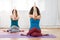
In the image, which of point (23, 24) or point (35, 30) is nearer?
point (35, 30)

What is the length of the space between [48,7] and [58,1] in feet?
1.22

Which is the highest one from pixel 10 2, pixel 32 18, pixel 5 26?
pixel 10 2

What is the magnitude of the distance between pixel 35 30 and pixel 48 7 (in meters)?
2.59

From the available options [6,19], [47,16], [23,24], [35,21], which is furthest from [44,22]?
[35,21]

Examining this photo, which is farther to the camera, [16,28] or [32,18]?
[16,28]

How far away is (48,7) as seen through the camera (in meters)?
5.56

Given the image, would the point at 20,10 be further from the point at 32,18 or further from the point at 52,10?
the point at 32,18

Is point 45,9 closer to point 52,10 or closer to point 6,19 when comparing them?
point 52,10

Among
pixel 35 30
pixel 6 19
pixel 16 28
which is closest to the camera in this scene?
pixel 35 30

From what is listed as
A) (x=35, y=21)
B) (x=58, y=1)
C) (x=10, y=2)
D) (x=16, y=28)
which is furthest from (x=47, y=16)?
(x=35, y=21)

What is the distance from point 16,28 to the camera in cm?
392

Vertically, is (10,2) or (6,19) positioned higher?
(10,2)

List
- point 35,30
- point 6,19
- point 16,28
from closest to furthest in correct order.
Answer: point 35,30, point 16,28, point 6,19

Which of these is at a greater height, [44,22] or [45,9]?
→ [45,9]
